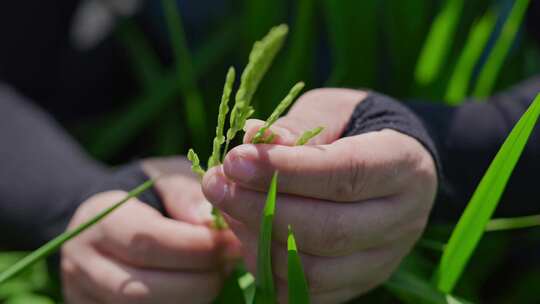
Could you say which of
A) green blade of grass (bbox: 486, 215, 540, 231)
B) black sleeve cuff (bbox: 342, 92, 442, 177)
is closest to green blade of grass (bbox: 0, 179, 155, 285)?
black sleeve cuff (bbox: 342, 92, 442, 177)

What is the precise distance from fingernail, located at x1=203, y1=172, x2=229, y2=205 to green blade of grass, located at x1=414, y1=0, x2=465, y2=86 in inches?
13.3

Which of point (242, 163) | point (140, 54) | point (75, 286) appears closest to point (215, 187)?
point (242, 163)

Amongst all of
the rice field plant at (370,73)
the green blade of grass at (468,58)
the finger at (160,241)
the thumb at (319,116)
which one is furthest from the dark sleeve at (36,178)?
the green blade of grass at (468,58)

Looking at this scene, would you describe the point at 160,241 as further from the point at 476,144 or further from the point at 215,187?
the point at 476,144

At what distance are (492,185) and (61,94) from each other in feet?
2.28

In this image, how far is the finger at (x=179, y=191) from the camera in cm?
48

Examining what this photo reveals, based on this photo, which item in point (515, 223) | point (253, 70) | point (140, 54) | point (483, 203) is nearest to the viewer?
point (253, 70)

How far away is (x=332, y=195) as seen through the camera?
36 centimetres

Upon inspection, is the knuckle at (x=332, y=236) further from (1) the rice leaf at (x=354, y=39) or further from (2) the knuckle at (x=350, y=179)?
(1) the rice leaf at (x=354, y=39)

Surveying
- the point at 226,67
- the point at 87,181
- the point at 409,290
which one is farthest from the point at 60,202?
the point at 409,290

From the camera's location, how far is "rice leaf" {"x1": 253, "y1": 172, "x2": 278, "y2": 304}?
0.32 meters

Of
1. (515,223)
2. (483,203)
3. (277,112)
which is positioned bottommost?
(515,223)

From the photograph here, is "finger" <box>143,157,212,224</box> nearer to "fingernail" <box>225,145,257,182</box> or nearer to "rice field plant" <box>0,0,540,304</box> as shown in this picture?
"rice field plant" <box>0,0,540,304</box>

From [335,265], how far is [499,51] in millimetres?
296
